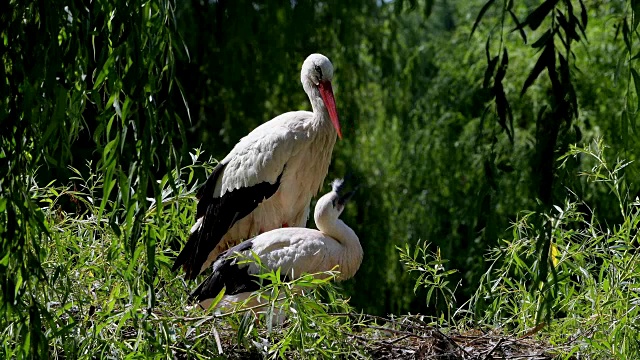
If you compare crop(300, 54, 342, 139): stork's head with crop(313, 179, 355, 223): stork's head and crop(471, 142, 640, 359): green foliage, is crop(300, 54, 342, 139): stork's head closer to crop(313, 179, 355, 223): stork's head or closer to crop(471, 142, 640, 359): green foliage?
crop(313, 179, 355, 223): stork's head

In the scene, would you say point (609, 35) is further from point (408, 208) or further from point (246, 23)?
point (246, 23)

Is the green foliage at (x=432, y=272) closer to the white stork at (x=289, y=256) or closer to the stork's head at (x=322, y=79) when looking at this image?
the white stork at (x=289, y=256)

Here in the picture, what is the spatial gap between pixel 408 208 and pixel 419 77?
1014 millimetres

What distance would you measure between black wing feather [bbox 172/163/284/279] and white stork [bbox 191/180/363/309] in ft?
0.83

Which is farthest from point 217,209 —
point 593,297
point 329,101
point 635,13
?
point 635,13

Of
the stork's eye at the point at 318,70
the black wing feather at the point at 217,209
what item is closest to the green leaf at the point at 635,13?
the black wing feather at the point at 217,209

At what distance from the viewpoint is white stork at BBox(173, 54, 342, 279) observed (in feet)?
15.8

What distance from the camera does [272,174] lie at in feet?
15.9

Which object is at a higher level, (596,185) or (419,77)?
(419,77)

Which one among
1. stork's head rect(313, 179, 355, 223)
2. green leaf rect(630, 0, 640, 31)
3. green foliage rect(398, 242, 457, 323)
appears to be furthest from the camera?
stork's head rect(313, 179, 355, 223)

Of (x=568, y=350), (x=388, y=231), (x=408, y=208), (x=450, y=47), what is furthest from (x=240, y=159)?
(x=450, y=47)

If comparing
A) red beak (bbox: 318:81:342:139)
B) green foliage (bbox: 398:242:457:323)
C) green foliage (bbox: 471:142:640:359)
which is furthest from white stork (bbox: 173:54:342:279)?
green foliage (bbox: 471:142:640:359)

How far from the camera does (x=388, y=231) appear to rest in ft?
27.1

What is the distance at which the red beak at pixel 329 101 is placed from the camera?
4.91 meters
